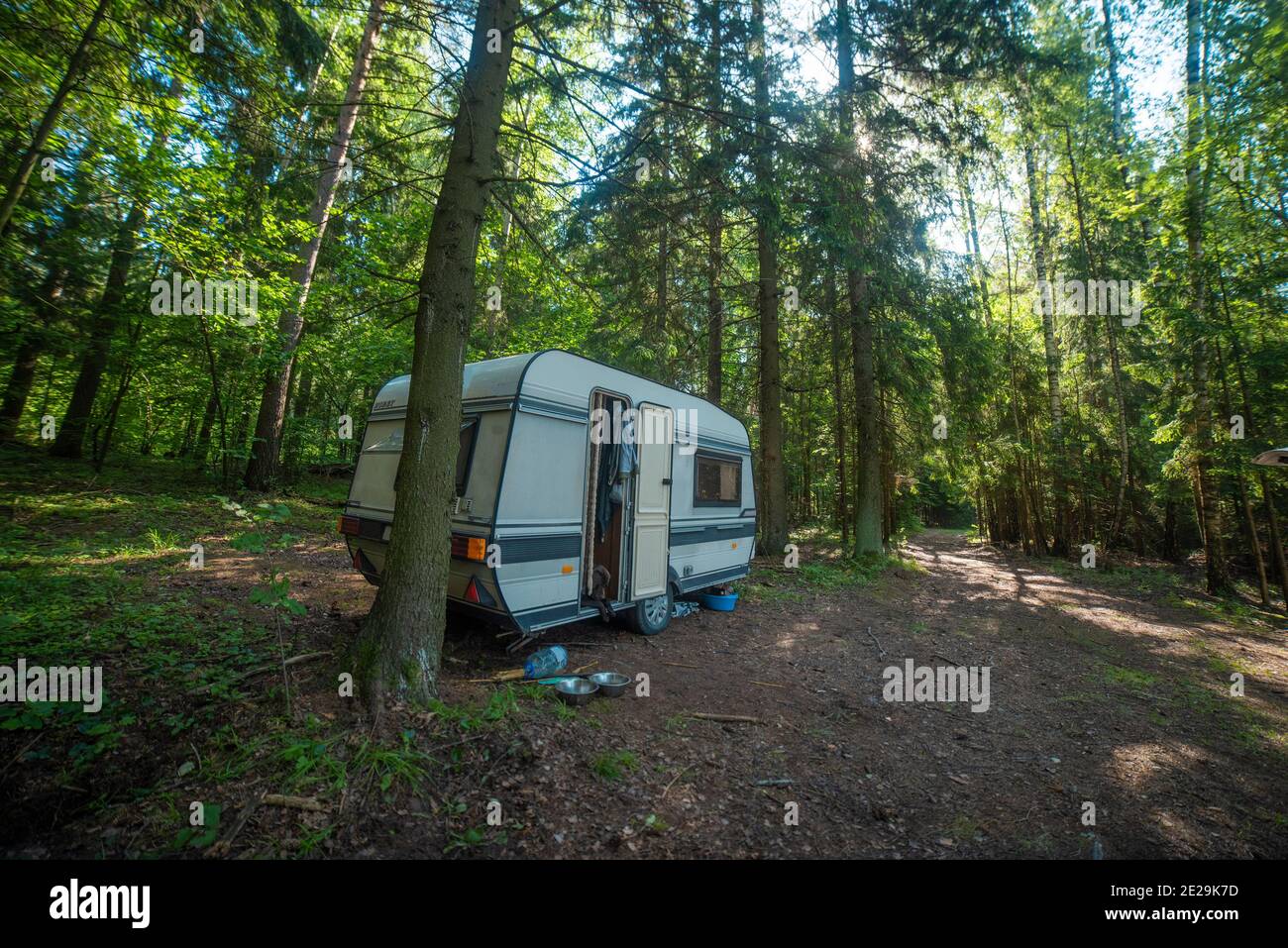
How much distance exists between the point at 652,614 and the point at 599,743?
277cm

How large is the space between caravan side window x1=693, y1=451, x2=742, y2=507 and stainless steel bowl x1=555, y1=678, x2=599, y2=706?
3.35 meters

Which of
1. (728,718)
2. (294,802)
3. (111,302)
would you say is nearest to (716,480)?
(728,718)

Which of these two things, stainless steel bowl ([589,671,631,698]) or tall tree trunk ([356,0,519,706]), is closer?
tall tree trunk ([356,0,519,706])

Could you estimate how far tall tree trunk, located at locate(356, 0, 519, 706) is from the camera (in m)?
3.56

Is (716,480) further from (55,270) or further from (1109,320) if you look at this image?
(1109,320)

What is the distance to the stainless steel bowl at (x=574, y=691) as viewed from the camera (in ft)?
13.4

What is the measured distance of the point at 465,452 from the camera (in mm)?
4750

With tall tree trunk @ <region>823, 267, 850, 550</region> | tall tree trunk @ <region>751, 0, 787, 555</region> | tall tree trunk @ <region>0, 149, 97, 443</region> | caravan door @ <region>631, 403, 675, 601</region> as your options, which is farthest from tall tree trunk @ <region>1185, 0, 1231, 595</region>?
tall tree trunk @ <region>0, 149, 97, 443</region>

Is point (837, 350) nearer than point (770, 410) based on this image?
No

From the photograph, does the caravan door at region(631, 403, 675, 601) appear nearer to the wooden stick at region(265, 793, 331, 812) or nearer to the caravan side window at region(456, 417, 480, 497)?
the caravan side window at region(456, 417, 480, 497)

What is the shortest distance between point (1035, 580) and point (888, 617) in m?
6.59

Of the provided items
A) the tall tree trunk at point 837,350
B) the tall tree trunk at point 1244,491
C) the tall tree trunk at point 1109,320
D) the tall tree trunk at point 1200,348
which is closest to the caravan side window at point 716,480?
the tall tree trunk at point 837,350

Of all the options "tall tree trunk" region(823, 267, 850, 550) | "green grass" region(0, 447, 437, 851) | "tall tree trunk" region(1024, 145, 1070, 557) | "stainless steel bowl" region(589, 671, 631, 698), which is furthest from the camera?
"tall tree trunk" region(1024, 145, 1070, 557)

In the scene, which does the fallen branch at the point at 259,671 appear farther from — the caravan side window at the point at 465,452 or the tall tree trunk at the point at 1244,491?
the tall tree trunk at the point at 1244,491
